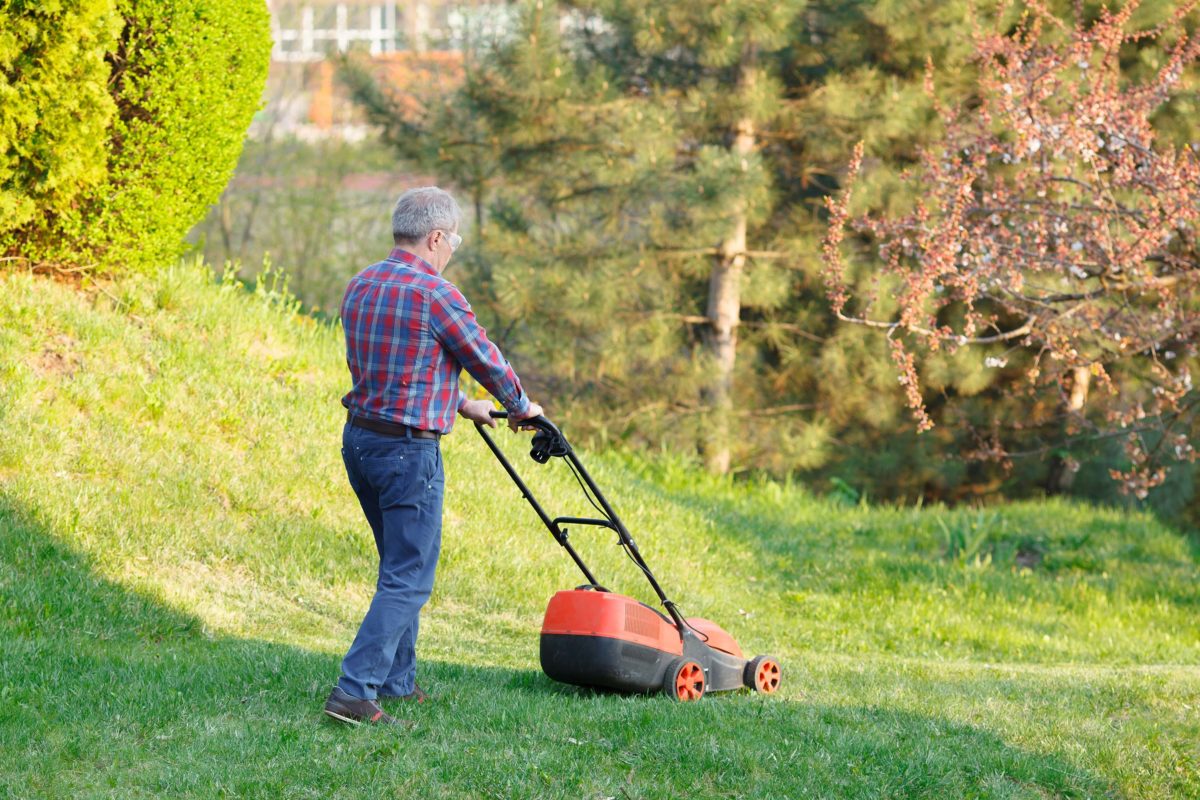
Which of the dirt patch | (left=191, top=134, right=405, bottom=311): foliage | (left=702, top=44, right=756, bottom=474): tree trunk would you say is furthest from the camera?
(left=191, top=134, right=405, bottom=311): foliage

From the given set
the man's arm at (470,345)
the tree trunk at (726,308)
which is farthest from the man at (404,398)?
the tree trunk at (726,308)

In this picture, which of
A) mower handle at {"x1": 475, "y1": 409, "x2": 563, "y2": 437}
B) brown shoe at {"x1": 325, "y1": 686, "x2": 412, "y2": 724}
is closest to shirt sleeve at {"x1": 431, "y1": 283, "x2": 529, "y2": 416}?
mower handle at {"x1": 475, "y1": 409, "x2": 563, "y2": 437}

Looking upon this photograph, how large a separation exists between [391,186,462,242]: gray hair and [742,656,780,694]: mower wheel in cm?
243

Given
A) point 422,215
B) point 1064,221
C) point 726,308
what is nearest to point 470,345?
point 422,215

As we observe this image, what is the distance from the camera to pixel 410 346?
490 cm

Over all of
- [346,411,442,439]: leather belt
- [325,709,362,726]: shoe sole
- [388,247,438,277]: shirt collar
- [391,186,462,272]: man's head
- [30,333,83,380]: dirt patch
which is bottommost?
[325,709,362,726]: shoe sole

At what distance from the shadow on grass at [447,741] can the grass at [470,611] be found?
0.6 inches

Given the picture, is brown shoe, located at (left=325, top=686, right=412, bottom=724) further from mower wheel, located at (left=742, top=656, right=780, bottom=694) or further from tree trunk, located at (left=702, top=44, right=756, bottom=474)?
tree trunk, located at (left=702, top=44, right=756, bottom=474)

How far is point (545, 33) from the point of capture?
12.9 meters

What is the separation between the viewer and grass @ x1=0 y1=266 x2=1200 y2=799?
4.91 meters

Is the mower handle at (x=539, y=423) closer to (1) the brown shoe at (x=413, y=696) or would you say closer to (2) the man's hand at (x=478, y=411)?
(2) the man's hand at (x=478, y=411)

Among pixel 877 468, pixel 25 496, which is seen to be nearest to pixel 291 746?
pixel 25 496

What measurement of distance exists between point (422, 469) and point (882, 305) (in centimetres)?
919

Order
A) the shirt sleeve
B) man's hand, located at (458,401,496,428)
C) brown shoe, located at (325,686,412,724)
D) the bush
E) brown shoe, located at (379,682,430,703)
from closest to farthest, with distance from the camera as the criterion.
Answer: the shirt sleeve → brown shoe, located at (325,686,412,724) → man's hand, located at (458,401,496,428) → brown shoe, located at (379,682,430,703) → the bush
